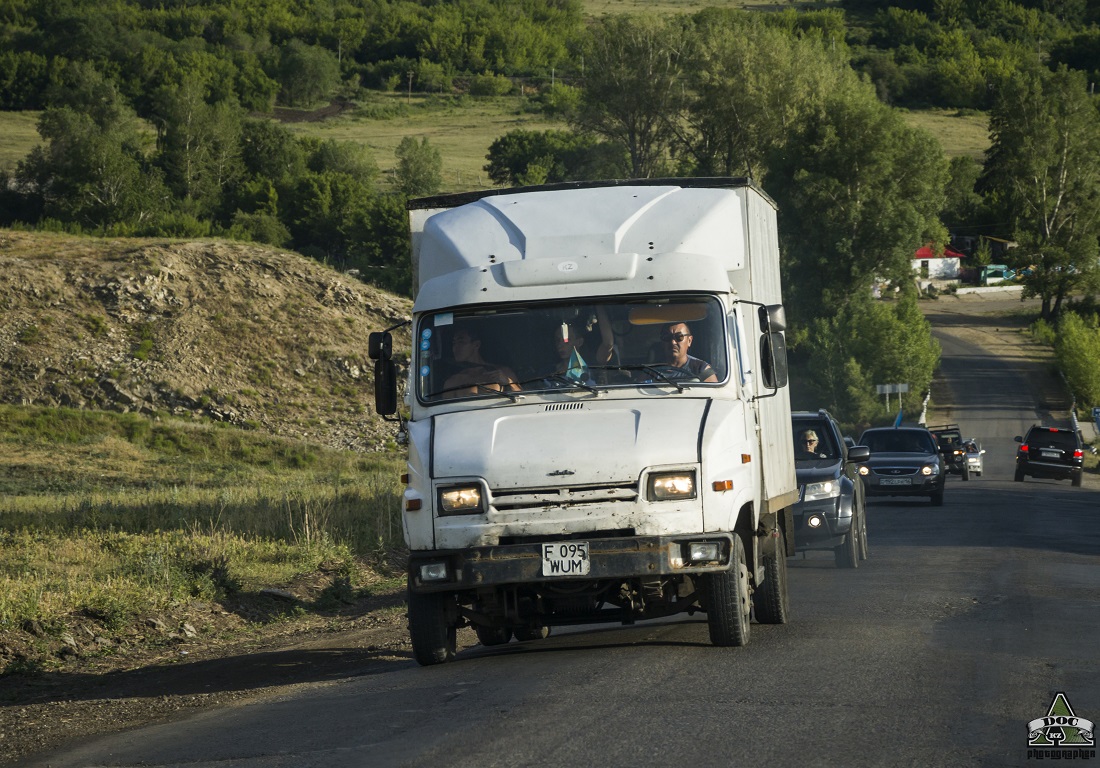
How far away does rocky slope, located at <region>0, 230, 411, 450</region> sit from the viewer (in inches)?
2202

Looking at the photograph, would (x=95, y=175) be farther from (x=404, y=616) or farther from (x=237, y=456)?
(x=404, y=616)

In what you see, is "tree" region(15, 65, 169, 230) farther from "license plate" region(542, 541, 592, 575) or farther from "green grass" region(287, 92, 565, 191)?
"license plate" region(542, 541, 592, 575)

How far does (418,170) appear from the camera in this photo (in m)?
106

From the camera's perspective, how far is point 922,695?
27.4 ft

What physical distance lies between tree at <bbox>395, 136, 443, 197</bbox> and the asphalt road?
92301 millimetres

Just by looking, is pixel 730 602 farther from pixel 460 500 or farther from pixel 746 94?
pixel 746 94

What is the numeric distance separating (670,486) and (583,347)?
1397 mm

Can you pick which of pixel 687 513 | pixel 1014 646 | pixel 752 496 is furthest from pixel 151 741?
pixel 1014 646

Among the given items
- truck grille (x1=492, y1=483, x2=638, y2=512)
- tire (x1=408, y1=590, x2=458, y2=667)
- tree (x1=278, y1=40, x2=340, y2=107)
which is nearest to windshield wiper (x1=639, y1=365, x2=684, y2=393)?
truck grille (x1=492, y1=483, x2=638, y2=512)

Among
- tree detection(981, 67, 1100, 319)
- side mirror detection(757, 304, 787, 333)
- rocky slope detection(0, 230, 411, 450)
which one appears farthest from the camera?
tree detection(981, 67, 1100, 319)

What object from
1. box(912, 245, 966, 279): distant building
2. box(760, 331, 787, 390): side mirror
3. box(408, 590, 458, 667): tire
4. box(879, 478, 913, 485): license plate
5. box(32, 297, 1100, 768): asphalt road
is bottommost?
box(32, 297, 1100, 768): asphalt road

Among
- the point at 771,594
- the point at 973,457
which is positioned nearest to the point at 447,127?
the point at 973,457

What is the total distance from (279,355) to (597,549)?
5357 centimetres

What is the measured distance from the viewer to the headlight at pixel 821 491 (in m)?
17.4
